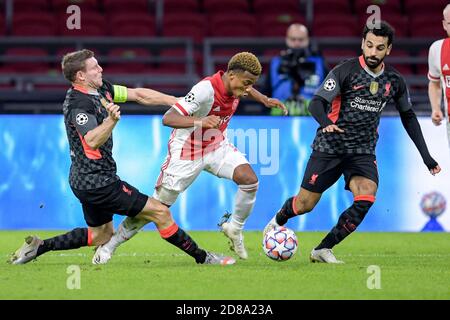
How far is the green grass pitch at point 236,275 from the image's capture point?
6.84 metres

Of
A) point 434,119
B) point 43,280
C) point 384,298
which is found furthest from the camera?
point 434,119

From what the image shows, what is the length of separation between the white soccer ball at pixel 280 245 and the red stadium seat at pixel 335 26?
888 centimetres

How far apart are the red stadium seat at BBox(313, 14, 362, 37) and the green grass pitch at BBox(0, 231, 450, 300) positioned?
6.95 m

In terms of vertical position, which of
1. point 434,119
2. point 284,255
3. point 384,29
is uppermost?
point 384,29

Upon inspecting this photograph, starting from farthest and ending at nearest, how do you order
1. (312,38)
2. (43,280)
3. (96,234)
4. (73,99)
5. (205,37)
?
(205,37), (312,38), (96,234), (73,99), (43,280)

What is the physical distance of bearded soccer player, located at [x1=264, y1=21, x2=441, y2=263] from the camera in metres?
8.67

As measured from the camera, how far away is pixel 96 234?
875cm

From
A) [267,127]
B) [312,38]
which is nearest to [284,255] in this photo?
[267,127]

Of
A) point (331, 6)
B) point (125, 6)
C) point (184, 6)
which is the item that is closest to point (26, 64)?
point (125, 6)

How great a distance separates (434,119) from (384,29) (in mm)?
1142

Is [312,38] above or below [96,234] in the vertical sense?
above

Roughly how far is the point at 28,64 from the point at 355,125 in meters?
8.94

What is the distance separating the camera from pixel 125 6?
17.6 m

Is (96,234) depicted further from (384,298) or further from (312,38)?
(312,38)
